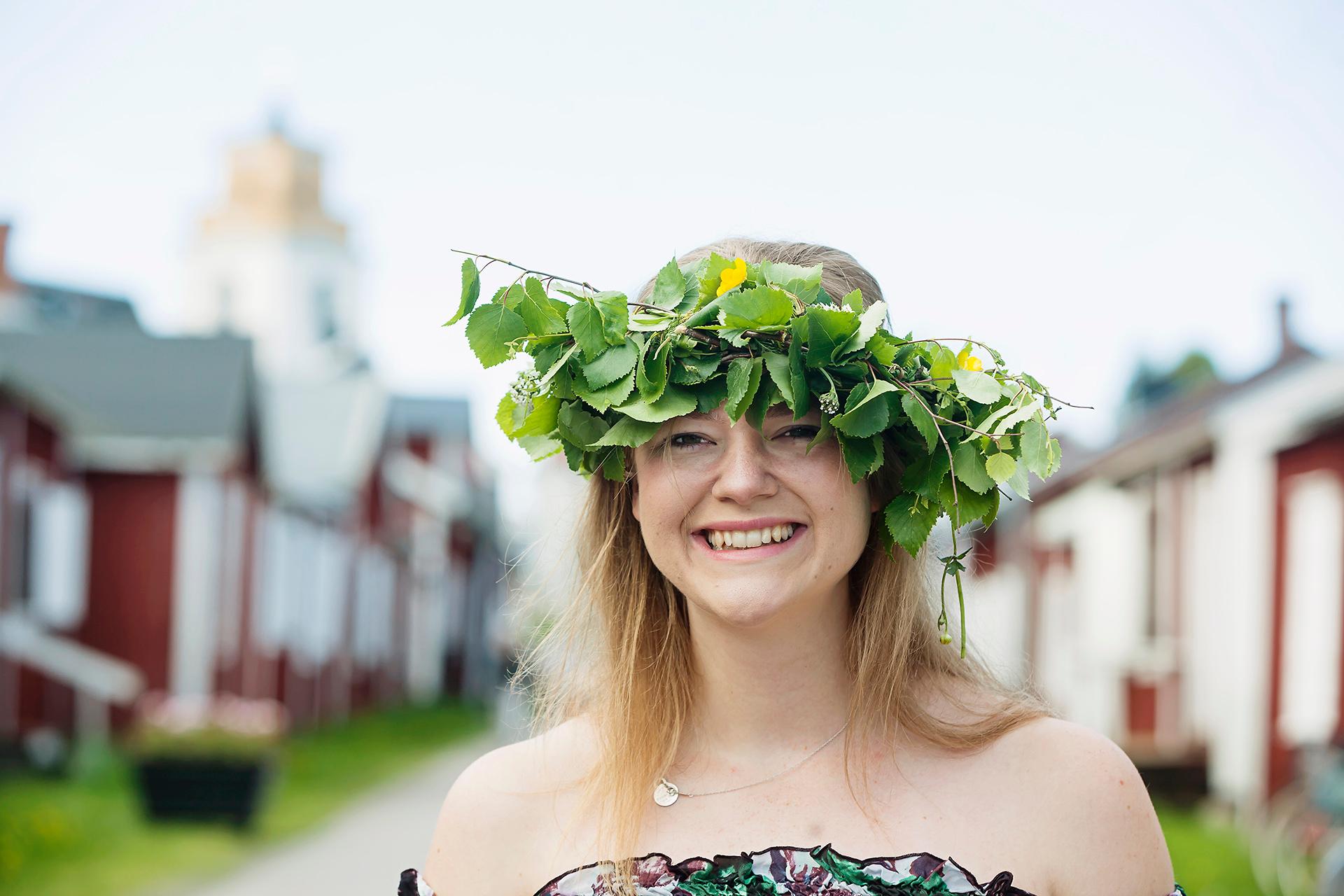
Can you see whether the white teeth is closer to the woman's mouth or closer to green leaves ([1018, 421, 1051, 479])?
the woman's mouth

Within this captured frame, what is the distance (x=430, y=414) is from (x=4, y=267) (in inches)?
517

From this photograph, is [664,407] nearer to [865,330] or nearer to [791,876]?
[865,330]

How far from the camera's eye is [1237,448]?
10945 millimetres

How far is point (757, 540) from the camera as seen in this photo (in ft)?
7.98

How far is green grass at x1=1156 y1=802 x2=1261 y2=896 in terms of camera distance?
9.34m

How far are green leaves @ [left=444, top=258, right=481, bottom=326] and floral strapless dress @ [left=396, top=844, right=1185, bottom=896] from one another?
3.22ft

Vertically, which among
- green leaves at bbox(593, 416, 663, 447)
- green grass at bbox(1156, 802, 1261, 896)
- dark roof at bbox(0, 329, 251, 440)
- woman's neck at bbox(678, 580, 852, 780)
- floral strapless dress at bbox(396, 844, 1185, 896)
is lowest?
green grass at bbox(1156, 802, 1261, 896)

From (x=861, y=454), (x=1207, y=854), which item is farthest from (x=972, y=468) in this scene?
(x=1207, y=854)

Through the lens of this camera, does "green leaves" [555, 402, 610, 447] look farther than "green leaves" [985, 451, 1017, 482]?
Yes

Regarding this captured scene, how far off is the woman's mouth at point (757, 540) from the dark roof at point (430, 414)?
31.3 m

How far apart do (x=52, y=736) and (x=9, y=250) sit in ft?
32.7

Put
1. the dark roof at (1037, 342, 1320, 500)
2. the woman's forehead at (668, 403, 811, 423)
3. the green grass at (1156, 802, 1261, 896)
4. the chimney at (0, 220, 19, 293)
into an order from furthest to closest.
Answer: the chimney at (0, 220, 19, 293) → the dark roof at (1037, 342, 1320, 500) → the green grass at (1156, 802, 1261, 896) → the woman's forehead at (668, 403, 811, 423)

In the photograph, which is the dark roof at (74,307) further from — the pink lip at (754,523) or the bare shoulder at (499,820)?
the pink lip at (754,523)

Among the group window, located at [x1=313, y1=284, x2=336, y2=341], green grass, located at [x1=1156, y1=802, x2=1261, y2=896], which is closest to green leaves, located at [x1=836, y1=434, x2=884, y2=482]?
green grass, located at [x1=1156, y1=802, x2=1261, y2=896]
